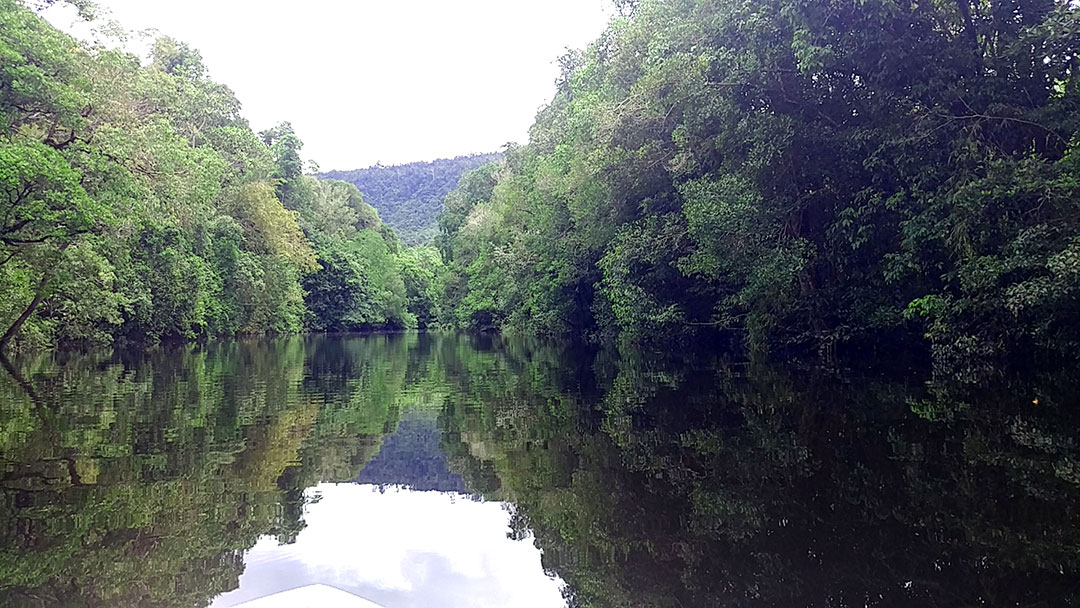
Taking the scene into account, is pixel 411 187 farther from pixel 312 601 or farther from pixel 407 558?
pixel 312 601

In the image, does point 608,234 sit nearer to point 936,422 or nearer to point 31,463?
point 936,422

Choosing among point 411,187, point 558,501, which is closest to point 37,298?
point 558,501

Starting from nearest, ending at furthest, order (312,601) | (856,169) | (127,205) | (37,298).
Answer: (312,601)
(856,169)
(37,298)
(127,205)

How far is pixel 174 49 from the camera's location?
145 feet

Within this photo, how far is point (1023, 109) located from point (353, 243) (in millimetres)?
65338

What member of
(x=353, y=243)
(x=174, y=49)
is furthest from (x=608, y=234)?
(x=353, y=243)

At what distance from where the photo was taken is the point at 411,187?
14238cm

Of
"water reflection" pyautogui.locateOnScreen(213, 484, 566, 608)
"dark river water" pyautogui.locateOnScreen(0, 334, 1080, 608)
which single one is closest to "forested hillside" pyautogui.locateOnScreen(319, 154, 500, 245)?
"dark river water" pyautogui.locateOnScreen(0, 334, 1080, 608)

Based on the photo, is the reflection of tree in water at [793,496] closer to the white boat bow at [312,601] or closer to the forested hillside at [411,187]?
the white boat bow at [312,601]

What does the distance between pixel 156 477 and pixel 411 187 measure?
138569 millimetres

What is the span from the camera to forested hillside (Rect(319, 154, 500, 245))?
130125 mm

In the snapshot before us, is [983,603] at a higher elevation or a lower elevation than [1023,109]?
lower

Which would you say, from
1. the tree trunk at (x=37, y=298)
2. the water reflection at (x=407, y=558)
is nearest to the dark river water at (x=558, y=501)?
the water reflection at (x=407, y=558)

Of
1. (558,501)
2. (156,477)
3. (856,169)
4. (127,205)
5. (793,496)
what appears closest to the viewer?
(793,496)
